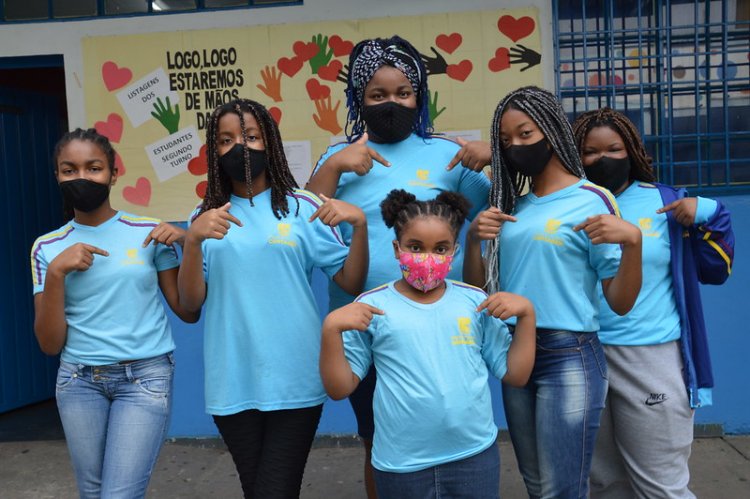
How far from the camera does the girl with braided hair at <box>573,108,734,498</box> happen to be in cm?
270

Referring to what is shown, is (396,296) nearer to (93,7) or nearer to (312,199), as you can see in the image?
(312,199)

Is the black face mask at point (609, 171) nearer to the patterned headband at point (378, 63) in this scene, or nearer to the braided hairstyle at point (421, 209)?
the braided hairstyle at point (421, 209)

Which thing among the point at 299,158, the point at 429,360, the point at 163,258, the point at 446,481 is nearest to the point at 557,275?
the point at 429,360

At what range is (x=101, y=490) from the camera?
2.61 meters

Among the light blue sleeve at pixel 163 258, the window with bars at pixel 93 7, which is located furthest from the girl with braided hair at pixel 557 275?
the window with bars at pixel 93 7

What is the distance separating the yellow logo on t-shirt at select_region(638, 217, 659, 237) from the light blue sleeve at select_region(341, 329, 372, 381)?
3.56 feet

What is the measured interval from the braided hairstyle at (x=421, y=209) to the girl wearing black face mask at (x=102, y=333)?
0.76 meters

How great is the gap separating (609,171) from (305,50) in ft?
7.90

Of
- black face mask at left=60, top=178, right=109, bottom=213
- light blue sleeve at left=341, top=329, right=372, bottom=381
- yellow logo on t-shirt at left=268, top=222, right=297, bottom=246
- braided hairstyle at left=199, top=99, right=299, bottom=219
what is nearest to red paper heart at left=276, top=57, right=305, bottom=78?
braided hairstyle at left=199, top=99, right=299, bottom=219

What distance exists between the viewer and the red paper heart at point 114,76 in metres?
4.70

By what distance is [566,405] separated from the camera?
243 cm

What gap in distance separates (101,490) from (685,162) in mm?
3700

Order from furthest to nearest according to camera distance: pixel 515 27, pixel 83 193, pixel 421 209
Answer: pixel 515 27, pixel 83 193, pixel 421 209

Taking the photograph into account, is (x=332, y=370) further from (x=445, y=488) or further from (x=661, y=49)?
(x=661, y=49)
